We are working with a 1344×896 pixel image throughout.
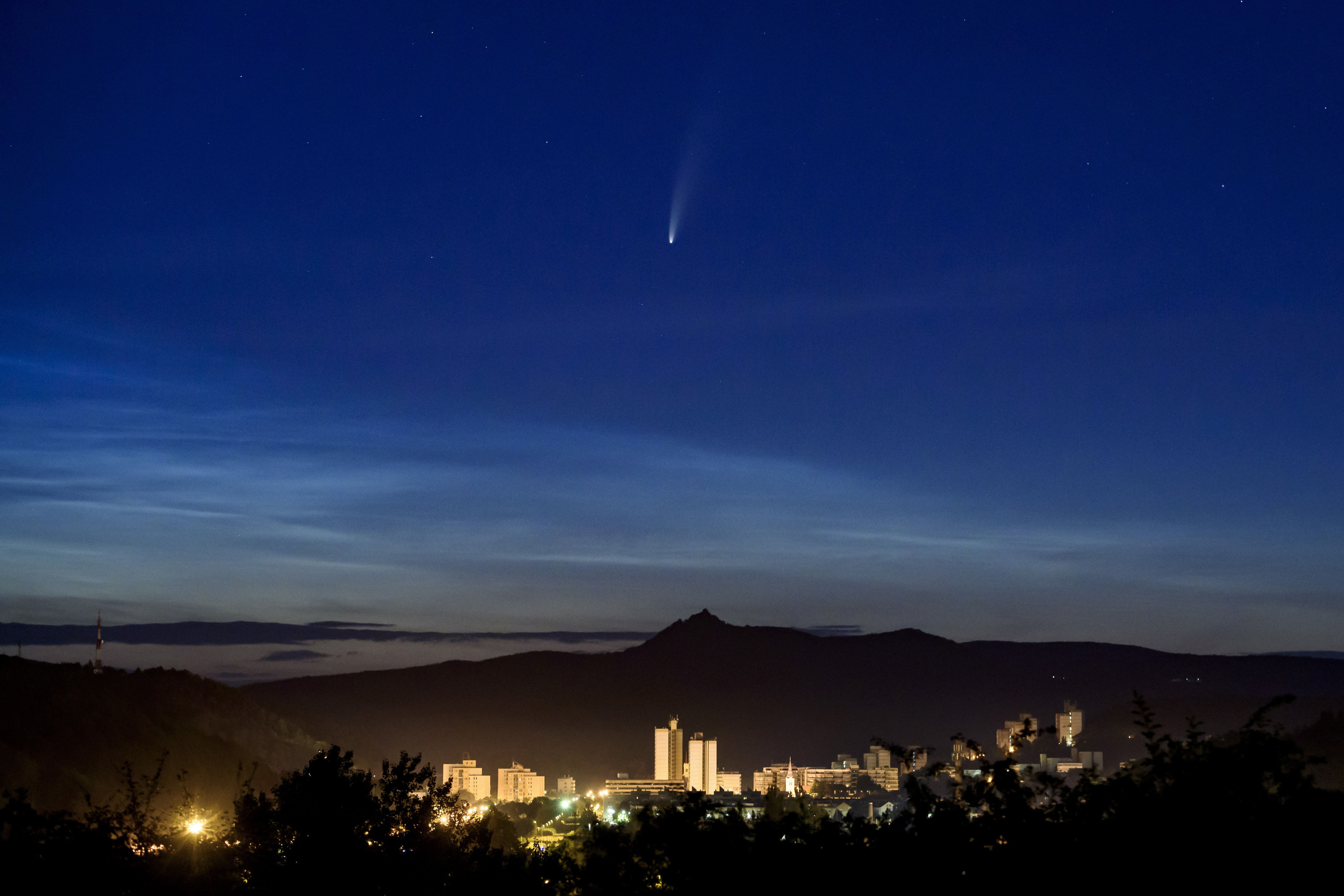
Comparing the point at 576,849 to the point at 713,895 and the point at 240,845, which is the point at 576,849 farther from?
the point at 713,895

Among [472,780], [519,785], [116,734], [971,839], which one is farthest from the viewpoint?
[519,785]

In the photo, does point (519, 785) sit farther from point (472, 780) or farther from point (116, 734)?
point (116, 734)

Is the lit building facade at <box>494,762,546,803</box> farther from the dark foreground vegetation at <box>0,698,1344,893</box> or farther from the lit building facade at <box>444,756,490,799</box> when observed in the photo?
the dark foreground vegetation at <box>0,698,1344,893</box>

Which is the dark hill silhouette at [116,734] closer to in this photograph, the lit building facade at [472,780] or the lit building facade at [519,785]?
the lit building facade at [472,780]

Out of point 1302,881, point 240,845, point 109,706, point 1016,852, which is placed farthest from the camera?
point 109,706

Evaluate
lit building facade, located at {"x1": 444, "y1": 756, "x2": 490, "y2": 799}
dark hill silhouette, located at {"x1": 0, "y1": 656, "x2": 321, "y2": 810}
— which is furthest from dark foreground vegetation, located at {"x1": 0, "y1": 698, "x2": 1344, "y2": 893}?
lit building facade, located at {"x1": 444, "y1": 756, "x2": 490, "y2": 799}

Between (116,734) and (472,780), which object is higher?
(116,734)

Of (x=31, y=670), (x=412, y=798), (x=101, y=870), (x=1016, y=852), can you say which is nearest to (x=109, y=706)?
(x=31, y=670)

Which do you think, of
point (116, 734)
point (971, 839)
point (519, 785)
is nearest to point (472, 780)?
point (519, 785)
